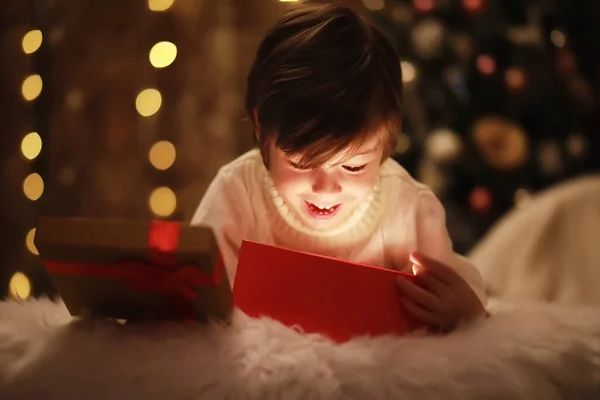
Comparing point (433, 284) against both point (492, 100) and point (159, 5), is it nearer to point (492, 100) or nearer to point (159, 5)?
point (159, 5)

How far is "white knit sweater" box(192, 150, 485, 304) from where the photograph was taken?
0.66 m

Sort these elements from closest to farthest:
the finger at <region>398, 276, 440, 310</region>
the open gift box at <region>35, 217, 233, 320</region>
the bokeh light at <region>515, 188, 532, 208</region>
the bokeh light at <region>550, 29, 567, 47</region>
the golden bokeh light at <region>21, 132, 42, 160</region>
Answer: the open gift box at <region>35, 217, 233, 320</region> < the finger at <region>398, 276, 440, 310</region> < the golden bokeh light at <region>21, 132, 42, 160</region> < the bokeh light at <region>515, 188, 532, 208</region> < the bokeh light at <region>550, 29, 567, 47</region>

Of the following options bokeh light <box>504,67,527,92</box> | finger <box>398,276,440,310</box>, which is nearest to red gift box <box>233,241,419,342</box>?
finger <box>398,276,440,310</box>

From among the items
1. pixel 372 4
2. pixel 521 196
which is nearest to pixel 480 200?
pixel 521 196

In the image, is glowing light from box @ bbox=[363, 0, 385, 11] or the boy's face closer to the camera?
the boy's face

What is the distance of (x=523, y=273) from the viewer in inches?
50.6

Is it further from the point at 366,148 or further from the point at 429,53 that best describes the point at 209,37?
the point at 429,53

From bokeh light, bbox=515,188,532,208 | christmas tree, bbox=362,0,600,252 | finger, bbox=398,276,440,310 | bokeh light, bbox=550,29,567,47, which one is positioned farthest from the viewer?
bokeh light, bbox=550,29,567,47

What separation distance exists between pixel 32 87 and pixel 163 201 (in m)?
0.19

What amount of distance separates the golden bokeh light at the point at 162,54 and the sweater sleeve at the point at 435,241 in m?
0.31

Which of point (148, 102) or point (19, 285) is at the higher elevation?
point (148, 102)

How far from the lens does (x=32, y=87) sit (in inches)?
27.9

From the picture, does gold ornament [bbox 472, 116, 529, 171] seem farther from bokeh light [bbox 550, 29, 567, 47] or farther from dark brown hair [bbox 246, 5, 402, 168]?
dark brown hair [bbox 246, 5, 402, 168]

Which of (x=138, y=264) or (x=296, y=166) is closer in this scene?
(x=138, y=264)
